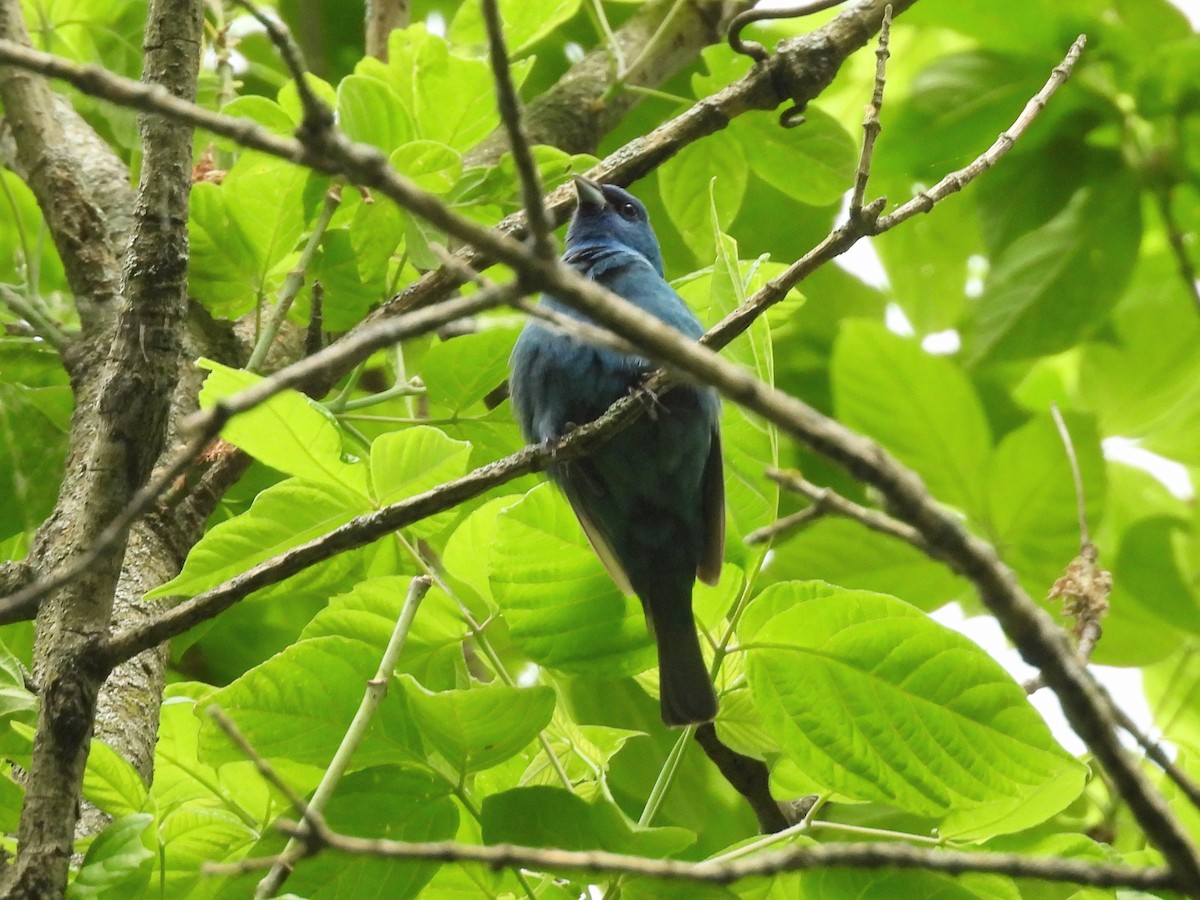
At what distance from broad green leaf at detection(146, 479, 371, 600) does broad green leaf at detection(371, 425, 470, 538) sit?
73mm

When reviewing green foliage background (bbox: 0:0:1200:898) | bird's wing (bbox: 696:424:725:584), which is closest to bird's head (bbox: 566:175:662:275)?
green foliage background (bbox: 0:0:1200:898)

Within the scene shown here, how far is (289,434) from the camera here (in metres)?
2.29

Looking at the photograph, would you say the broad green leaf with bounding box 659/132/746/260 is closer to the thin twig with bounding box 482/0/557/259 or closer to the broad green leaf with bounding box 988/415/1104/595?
the broad green leaf with bounding box 988/415/1104/595

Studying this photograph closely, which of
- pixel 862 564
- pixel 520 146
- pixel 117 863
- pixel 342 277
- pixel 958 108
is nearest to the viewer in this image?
pixel 520 146

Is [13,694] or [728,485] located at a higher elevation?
[728,485]

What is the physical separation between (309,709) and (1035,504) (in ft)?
7.79

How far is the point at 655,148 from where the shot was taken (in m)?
3.31

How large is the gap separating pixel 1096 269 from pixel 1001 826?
288 cm

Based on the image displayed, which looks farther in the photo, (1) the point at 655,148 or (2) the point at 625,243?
(2) the point at 625,243

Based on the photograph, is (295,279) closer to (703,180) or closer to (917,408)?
(703,180)

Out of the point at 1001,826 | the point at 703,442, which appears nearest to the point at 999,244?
the point at 703,442

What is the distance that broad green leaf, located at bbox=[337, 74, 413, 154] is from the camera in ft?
9.43

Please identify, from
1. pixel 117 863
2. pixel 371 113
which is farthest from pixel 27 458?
pixel 117 863

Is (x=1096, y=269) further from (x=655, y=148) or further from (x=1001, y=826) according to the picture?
(x=1001, y=826)
